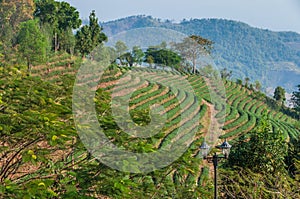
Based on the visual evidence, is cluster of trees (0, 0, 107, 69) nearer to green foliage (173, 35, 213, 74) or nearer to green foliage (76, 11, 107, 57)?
green foliage (76, 11, 107, 57)

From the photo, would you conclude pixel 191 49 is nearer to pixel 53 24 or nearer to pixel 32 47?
pixel 53 24

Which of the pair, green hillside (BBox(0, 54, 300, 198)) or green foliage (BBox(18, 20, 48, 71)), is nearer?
green hillside (BBox(0, 54, 300, 198))

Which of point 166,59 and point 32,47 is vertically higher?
point 166,59

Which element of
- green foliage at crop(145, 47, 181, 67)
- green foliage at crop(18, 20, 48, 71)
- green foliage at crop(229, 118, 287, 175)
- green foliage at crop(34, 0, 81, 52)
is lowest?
green foliage at crop(229, 118, 287, 175)

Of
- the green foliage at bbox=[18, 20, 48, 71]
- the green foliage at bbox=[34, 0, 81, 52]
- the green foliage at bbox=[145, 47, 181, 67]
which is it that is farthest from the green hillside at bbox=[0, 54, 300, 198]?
the green foliage at bbox=[145, 47, 181, 67]

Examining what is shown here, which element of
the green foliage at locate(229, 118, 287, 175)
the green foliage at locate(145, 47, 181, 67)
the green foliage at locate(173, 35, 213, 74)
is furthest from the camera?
the green foliage at locate(145, 47, 181, 67)

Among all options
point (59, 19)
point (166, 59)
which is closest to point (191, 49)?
point (166, 59)

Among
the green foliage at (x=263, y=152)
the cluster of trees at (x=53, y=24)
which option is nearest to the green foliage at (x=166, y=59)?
the cluster of trees at (x=53, y=24)

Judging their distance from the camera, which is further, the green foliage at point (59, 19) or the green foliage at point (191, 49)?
the green foliage at point (59, 19)

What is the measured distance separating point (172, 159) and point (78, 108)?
1.22 m

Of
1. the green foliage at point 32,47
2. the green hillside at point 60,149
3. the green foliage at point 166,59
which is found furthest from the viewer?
the green foliage at point 166,59

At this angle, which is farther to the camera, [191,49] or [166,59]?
[166,59]

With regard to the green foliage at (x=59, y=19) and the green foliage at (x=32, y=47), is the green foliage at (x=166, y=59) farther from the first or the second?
the green foliage at (x=32, y=47)

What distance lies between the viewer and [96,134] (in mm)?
4246
